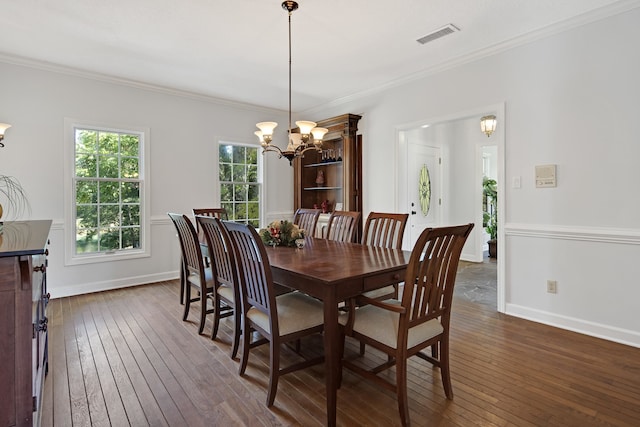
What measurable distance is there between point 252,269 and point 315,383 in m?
0.86

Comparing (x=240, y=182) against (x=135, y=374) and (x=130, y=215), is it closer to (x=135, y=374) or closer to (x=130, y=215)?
(x=130, y=215)

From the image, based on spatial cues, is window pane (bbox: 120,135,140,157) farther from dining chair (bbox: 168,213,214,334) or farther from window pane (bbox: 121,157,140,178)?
dining chair (bbox: 168,213,214,334)

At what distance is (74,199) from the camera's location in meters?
4.20

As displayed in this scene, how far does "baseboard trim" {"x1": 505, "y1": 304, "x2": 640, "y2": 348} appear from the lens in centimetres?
278

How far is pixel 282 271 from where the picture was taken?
2.12m

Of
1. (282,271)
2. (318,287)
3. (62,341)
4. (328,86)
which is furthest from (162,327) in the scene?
(328,86)

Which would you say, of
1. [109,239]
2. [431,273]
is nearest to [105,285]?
[109,239]

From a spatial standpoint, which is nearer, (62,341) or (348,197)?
(62,341)

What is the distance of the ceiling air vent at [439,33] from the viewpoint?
3.14 metres

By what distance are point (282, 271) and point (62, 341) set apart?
2.16 meters

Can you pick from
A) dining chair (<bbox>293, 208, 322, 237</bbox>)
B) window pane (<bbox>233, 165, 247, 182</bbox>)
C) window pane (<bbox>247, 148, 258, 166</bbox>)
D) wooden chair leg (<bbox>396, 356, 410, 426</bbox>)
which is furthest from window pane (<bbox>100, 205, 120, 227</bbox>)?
wooden chair leg (<bbox>396, 356, 410, 426</bbox>)

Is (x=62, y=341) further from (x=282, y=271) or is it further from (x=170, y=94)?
(x=170, y=94)

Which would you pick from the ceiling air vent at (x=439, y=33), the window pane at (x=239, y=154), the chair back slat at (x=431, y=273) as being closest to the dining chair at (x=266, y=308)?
the chair back slat at (x=431, y=273)

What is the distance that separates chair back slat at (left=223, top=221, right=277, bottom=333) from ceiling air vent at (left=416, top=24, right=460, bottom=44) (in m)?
2.66
